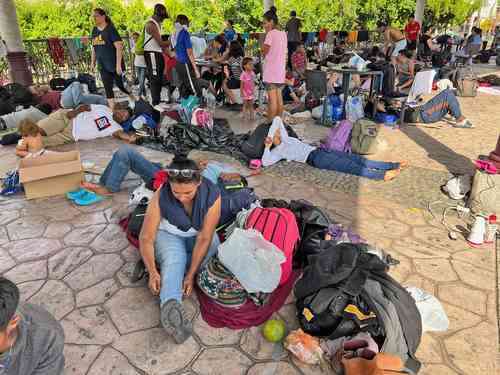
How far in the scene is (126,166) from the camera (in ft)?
14.3

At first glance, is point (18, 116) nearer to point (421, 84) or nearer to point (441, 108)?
point (421, 84)

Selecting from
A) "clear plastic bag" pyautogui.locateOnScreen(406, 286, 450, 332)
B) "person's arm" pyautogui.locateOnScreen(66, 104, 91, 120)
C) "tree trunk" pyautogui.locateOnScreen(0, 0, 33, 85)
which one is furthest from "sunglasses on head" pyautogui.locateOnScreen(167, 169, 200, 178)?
"tree trunk" pyautogui.locateOnScreen(0, 0, 33, 85)

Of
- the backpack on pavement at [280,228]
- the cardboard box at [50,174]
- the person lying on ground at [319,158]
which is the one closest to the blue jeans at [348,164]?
the person lying on ground at [319,158]

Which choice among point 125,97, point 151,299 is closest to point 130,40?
point 125,97

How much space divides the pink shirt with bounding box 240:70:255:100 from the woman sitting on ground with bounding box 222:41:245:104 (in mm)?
1042

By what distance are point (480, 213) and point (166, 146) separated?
432 cm

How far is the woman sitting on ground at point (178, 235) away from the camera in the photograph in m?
2.47

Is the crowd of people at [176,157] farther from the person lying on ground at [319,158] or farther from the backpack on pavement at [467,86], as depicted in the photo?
the backpack on pavement at [467,86]

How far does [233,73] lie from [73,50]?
5.35 meters

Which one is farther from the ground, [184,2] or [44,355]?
[184,2]

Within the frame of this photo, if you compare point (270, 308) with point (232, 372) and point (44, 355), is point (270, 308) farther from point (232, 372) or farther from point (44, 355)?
point (44, 355)

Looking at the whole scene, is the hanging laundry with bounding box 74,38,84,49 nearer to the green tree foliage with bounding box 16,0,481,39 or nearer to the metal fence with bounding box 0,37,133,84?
the metal fence with bounding box 0,37,133,84

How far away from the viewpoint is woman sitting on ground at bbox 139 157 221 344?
2.47 metres

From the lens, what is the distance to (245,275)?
258 cm
